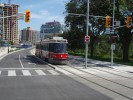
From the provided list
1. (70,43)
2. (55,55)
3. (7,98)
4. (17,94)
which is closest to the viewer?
(7,98)

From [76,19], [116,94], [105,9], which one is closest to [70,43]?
[76,19]

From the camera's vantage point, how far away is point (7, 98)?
1411 centimetres

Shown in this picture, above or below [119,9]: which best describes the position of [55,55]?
below

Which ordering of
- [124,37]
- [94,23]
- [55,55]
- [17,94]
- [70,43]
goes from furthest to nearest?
[70,43]
[94,23]
[124,37]
[55,55]
[17,94]

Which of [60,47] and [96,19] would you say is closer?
[60,47]

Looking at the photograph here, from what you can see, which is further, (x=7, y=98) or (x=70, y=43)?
(x=70, y=43)

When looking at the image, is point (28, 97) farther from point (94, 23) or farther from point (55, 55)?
point (94, 23)

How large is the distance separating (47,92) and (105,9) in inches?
1639

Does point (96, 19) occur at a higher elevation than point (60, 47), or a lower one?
higher

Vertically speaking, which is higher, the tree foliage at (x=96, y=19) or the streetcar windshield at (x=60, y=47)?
the tree foliage at (x=96, y=19)

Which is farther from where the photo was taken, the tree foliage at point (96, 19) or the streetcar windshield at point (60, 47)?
the tree foliage at point (96, 19)

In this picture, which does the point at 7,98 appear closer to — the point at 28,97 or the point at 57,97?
the point at 28,97

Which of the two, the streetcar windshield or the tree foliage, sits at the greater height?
the tree foliage

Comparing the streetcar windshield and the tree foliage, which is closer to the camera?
the streetcar windshield
